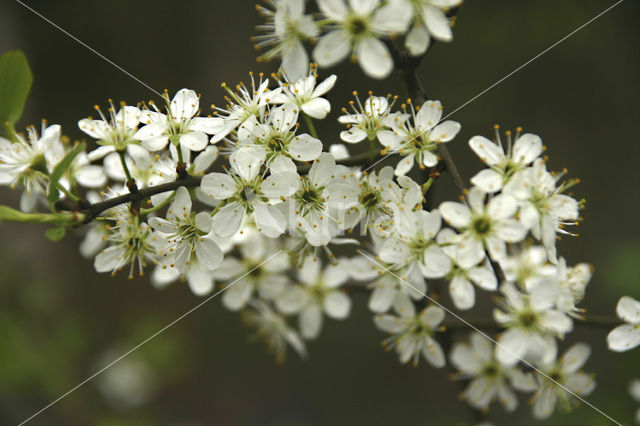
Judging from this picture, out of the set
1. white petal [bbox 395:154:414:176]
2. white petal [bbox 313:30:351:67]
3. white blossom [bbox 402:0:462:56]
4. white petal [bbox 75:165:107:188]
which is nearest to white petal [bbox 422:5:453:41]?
white blossom [bbox 402:0:462:56]

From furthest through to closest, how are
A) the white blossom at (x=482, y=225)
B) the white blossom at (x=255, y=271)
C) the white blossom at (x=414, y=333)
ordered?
the white blossom at (x=255, y=271) < the white blossom at (x=414, y=333) < the white blossom at (x=482, y=225)

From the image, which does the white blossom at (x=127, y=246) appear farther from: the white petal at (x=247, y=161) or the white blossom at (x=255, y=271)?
the white blossom at (x=255, y=271)

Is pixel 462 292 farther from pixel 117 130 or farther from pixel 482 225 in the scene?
pixel 117 130

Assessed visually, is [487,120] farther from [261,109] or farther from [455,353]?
[261,109]

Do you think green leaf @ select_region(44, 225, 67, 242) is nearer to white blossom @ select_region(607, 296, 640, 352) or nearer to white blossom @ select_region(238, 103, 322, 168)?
white blossom @ select_region(238, 103, 322, 168)

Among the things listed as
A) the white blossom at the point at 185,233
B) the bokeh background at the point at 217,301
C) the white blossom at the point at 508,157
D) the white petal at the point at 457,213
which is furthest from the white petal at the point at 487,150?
the bokeh background at the point at 217,301
